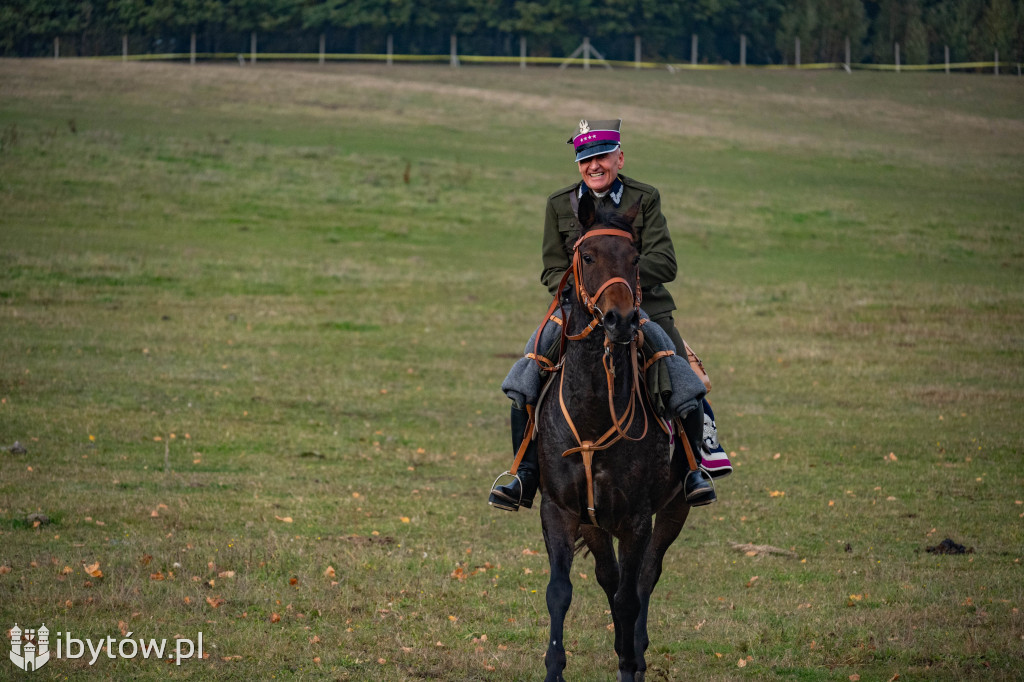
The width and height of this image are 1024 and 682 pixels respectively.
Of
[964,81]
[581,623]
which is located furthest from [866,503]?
[964,81]

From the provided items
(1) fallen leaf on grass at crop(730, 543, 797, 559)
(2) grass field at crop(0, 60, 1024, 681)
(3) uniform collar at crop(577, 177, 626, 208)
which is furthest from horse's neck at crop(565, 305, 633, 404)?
(1) fallen leaf on grass at crop(730, 543, 797, 559)

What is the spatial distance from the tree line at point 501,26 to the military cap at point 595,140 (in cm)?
7256

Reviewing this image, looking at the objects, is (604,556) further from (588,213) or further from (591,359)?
(588,213)

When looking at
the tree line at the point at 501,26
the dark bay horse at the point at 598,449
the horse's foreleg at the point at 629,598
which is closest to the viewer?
the dark bay horse at the point at 598,449

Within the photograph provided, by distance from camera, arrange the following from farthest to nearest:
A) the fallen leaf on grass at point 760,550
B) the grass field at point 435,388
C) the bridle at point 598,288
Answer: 1. the fallen leaf on grass at point 760,550
2. the grass field at point 435,388
3. the bridle at point 598,288

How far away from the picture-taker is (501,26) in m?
91.6

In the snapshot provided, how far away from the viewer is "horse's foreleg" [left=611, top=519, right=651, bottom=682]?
8.33 m

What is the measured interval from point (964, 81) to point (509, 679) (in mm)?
66924

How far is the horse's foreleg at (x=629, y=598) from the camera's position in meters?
8.33

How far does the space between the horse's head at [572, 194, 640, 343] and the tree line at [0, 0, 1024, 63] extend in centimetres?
7354

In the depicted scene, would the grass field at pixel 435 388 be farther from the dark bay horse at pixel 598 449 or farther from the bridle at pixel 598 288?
the bridle at pixel 598 288

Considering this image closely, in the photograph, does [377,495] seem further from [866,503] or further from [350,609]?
[866,503]

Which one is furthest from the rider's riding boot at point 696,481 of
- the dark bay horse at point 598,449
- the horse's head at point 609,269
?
the horse's head at point 609,269

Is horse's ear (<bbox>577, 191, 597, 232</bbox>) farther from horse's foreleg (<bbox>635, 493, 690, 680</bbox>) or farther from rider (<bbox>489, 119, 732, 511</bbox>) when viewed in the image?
horse's foreleg (<bbox>635, 493, 690, 680</bbox>)
